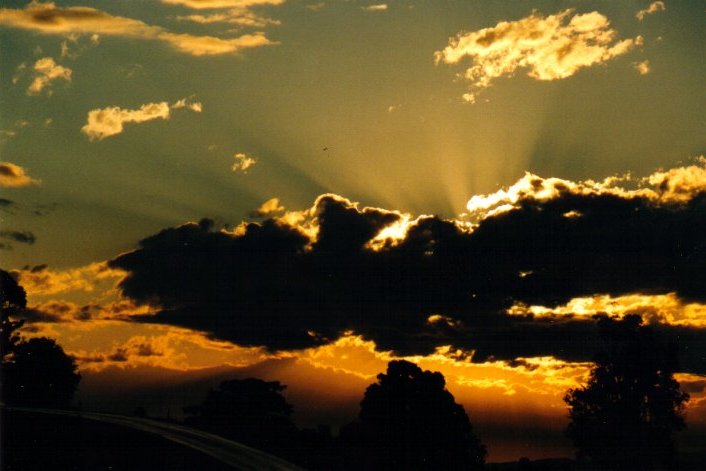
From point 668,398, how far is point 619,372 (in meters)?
5.78

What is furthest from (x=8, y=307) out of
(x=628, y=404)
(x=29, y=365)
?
(x=628, y=404)

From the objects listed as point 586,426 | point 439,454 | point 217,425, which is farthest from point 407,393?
point 217,425

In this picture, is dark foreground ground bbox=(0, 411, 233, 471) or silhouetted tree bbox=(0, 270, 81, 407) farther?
silhouetted tree bbox=(0, 270, 81, 407)

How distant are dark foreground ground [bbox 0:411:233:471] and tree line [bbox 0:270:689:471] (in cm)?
1886

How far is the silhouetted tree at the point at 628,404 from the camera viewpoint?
8912cm

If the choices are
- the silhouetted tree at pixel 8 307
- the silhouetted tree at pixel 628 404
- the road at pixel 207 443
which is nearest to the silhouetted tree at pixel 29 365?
the silhouetted tree at pixel 8 307

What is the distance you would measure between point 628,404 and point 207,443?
189 feet

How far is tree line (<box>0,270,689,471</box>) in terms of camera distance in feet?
294

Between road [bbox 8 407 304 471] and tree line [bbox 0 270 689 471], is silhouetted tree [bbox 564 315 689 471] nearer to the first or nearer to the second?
tree line [bbox 0 270 689 471]

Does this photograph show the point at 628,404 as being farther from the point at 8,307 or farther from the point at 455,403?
the point at 8,307

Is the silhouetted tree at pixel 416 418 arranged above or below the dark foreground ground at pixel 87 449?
above

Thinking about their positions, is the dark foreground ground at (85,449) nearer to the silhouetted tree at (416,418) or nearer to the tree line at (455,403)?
the tree line at (455,403)

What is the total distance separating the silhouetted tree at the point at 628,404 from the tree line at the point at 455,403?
11cm

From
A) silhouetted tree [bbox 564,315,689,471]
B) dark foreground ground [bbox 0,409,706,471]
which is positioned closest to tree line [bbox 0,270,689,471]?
silhouetted tree [bbox 564,315,689,471]
